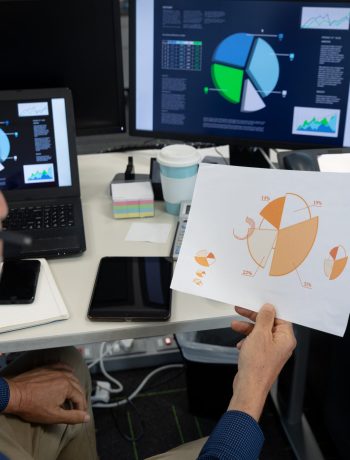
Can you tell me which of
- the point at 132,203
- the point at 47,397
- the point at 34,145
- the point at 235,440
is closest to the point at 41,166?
the point at 34,145

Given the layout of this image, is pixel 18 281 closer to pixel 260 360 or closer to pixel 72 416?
pixel 72 416

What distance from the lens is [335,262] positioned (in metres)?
0.75

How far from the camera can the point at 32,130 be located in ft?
3.70

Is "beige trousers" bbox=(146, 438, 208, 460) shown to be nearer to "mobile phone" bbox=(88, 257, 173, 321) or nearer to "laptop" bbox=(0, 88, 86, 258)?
"mobile phone" bbox=(88, 257, 173, 321)

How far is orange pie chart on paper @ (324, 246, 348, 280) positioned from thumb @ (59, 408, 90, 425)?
55cm

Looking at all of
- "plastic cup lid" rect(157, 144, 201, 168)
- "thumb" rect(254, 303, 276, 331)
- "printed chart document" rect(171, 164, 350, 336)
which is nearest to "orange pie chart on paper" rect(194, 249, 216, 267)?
"printed chart document" rect(171, 164, 350, 336)

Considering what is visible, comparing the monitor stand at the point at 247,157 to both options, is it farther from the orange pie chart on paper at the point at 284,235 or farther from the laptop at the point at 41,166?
the orange pie chart on paper at the point at 284,235

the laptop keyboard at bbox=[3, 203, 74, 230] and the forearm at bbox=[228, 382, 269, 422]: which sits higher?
the laptop keyboard at bbox=[3, 203, 74, 230]

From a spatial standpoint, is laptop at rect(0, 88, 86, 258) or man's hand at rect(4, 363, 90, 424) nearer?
man's hand at rect(4, 363, 90, 424)

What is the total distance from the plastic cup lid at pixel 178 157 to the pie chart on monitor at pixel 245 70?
20 cm

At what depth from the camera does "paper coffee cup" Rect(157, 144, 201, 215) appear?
1.14 m

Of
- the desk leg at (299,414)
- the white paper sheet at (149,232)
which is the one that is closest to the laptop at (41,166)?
the white paper sheet at (149,232)

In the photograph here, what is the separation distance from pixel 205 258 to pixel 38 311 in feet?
1.03

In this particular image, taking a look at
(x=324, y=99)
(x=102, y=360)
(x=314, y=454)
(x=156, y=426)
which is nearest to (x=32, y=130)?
(x=324, y=99)
